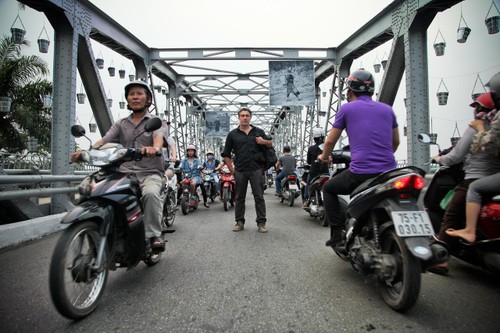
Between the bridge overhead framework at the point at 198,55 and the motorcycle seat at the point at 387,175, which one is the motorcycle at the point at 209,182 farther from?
the motorcycle seat at the point at 387,175

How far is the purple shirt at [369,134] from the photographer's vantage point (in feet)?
8.97

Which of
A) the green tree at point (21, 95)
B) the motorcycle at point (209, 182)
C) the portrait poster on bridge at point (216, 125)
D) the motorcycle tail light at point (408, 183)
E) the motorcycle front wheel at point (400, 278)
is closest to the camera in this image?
the motorcycle front wheel at point (400, 278)

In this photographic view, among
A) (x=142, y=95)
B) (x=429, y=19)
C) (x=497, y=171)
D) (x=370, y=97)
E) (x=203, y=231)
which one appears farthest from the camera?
(x=429, y=19)

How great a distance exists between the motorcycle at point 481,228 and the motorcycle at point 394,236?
60cm

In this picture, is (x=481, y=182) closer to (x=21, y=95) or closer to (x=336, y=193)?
(x=336, y=193)

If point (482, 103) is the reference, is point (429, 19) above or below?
above

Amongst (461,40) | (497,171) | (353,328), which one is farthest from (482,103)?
(461,40)

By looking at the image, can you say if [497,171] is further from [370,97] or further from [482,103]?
[370,97]

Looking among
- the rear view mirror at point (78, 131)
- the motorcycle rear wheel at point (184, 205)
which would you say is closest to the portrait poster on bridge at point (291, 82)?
the motorcycle rear wheel at point (184, 205)

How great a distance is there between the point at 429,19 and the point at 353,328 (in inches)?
347

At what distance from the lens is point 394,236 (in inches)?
91.5

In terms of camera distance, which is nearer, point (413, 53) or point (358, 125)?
point (358, 125)

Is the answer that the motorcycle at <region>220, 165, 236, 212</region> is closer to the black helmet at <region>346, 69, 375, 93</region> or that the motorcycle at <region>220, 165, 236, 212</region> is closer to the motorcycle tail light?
the black helmet at <region>346, 69, 375, 93</region>

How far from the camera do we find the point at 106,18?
943cm
